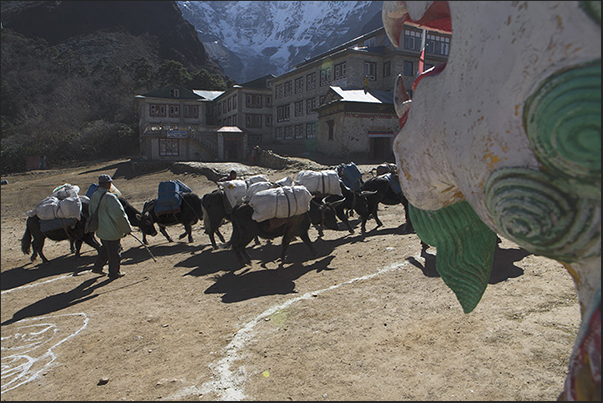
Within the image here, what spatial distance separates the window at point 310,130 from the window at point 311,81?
302 centimetres

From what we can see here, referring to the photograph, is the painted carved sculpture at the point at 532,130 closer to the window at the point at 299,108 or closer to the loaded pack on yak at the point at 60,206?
the loaded pack on yak at the point at 60,206

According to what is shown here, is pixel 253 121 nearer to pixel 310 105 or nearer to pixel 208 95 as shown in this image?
pixel 310 105

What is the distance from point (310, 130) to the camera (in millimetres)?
31469

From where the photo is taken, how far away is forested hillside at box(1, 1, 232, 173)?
3.19 m

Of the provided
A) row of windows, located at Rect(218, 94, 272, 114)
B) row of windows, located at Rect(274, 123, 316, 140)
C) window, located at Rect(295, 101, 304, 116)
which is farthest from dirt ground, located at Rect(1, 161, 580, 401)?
row of windows, located at Rect(218, 94, 272, 114)

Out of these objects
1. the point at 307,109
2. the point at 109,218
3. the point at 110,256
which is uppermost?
the point at 307,109

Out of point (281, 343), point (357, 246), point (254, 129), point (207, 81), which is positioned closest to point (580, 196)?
point (281, 343)

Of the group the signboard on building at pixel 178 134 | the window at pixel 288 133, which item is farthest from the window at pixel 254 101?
the signboard on building at pixel 178 134

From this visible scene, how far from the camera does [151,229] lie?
9.58 m

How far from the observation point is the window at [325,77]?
29.2 m

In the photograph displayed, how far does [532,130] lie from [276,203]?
18.5ft

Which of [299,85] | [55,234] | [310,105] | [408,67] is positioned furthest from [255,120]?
[55,234]

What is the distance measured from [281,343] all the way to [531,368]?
2265 mm

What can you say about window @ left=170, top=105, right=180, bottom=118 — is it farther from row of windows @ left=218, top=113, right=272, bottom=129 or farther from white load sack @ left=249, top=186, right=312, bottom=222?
white load sack @ left=249, top=186, right=312, bottom=222
